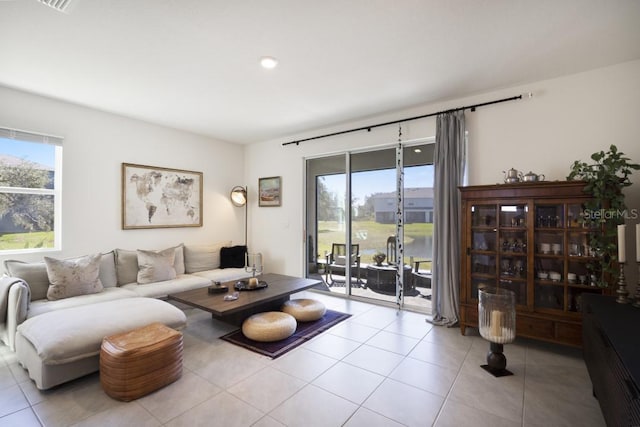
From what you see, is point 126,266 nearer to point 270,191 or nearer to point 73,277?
point 73,277

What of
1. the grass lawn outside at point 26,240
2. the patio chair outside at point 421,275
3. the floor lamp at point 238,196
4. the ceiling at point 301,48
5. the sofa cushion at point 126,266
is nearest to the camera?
the ceiling at point 301,48

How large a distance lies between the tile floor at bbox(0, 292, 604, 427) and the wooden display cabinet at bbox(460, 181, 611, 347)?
350 mm

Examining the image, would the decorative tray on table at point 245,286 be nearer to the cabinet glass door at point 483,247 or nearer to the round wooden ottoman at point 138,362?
the round wooden ottoman at point 138,362

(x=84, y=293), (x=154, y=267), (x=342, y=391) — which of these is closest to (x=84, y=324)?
(x=84, y=293)

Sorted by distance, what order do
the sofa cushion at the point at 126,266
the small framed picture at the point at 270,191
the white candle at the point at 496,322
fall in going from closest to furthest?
the white candle at the point at 496,322, the sofa cushion at the point at 126,266, the small framed picture at the point at 270,191

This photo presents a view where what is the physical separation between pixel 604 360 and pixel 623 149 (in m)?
2.17

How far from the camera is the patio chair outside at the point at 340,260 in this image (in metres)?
4.59

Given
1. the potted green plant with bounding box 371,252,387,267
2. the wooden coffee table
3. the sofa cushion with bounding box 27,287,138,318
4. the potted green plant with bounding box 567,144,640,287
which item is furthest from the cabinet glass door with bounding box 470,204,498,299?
the sofa cushion with bounding box 27,287,138,318

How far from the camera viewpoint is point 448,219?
352 cm

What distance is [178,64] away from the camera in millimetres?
2738

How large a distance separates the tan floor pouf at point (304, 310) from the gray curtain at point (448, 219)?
140 cm

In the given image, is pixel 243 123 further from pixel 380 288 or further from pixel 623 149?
pixel 623 149

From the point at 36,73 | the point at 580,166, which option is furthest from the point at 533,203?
the point at 36,73

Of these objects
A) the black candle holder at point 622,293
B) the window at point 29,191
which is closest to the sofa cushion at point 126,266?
the window at point 29,191
